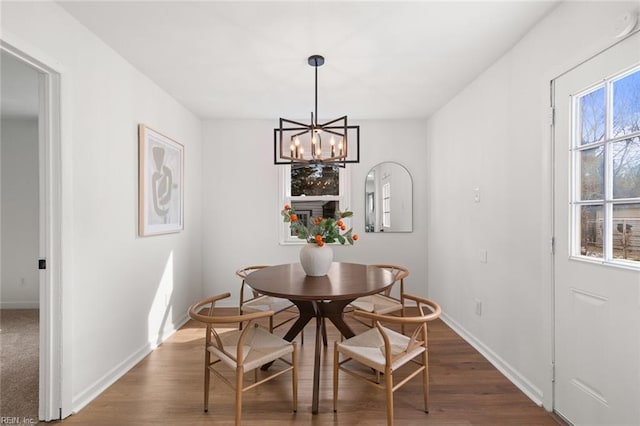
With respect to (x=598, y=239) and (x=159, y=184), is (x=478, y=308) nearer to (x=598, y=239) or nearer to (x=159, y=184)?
(x=598, y=239)

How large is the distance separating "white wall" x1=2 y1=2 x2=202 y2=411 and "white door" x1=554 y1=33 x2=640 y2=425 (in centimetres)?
303

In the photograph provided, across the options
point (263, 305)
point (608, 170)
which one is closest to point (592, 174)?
point (608, 170)

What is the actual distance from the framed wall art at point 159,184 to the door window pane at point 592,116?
3.17 metres

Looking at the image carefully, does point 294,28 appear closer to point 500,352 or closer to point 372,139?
point 372,139

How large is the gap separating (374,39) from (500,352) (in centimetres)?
262

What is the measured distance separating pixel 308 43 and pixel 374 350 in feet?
7.01

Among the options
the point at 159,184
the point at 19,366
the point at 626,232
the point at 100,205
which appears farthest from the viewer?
the point at 159,184

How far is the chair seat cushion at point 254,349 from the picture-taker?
1790mm

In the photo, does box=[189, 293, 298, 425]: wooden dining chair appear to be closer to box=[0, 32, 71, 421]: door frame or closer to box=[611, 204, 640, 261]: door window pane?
box=[0, 32, 71, 421]: door frame

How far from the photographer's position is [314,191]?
13.9 ft

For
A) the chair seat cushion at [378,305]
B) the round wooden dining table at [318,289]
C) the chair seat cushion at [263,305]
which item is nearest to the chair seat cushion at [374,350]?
the round wooden dining table at [318,289]

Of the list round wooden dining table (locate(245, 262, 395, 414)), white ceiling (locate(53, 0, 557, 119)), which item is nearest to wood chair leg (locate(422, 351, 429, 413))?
round wooden dining table (locate(245, 262, 395, 414))

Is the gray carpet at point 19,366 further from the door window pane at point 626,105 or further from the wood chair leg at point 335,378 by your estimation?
the door window pane at point 626,105

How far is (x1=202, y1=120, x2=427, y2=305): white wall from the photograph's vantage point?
4152 millimetres
